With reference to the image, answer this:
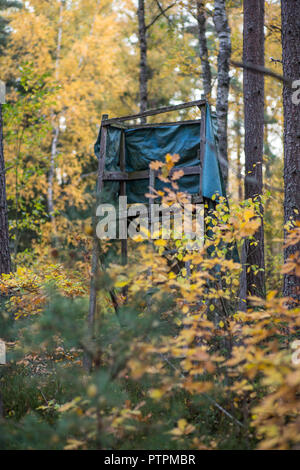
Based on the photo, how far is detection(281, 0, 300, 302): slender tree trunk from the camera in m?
5.04

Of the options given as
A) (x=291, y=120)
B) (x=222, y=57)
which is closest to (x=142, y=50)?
(x=222, y=57)

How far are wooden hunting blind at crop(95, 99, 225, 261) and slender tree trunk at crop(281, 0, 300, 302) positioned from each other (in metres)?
1.18

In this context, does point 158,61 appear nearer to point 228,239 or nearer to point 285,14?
point 285,14

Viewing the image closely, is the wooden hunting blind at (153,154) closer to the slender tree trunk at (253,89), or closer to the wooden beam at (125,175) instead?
the wooden beam at (125,175)

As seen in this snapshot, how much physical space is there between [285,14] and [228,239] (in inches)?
119

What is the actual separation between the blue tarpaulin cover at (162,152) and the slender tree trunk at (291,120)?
1143mm

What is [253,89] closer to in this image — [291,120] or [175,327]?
[291,120]

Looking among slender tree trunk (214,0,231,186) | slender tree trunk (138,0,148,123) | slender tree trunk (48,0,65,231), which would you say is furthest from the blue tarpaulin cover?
slender tree trunk (48,0,65,231)

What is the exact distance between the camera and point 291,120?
5.15 m

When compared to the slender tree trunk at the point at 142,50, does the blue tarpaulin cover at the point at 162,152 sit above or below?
below

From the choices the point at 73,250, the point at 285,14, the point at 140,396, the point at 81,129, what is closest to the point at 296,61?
the point at 285,14

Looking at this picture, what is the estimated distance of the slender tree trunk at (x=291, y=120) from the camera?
5043 mm

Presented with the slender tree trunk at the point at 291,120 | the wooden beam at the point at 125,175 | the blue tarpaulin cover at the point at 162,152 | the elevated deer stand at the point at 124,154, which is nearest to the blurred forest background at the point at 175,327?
the slender tree trunk at the point at 291,120
